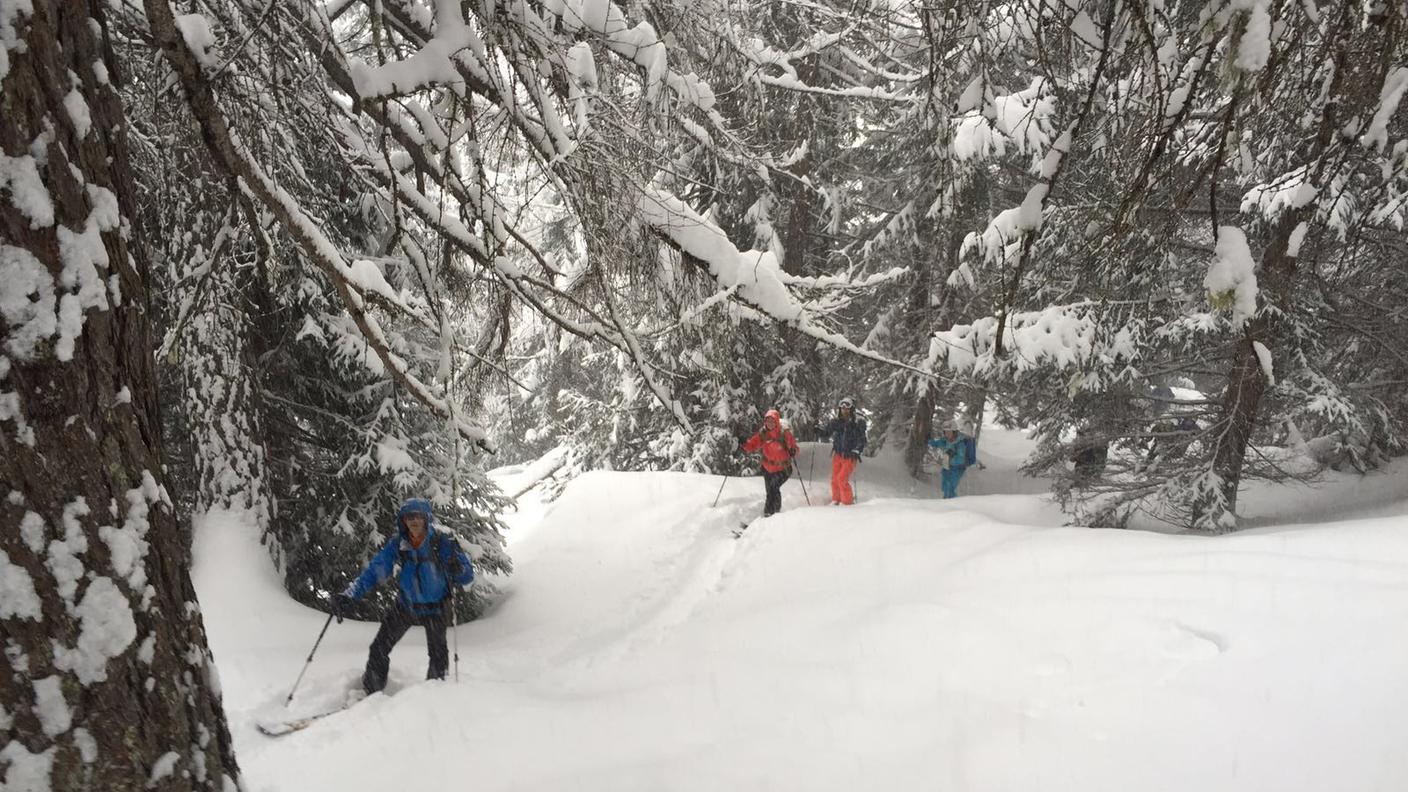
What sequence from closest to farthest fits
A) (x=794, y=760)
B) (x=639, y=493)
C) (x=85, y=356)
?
(x=85, y=356), (x=794, y=760), (x=639, y=493)

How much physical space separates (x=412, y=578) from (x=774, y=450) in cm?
608

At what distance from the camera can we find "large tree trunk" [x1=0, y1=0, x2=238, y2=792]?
1.70 m

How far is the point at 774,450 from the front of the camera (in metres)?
10.9

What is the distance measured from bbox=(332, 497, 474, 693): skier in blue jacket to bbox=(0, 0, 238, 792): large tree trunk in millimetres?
3760

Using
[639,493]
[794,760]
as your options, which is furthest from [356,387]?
[794,760]

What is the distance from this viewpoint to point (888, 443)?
19906 mm

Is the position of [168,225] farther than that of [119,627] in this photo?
Yes

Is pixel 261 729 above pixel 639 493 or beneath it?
beneath

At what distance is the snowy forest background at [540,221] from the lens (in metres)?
1.86

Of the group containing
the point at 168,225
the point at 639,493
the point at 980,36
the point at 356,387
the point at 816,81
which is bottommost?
the point at 639,493

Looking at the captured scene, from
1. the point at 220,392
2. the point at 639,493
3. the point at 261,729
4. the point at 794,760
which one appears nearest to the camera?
the point at 794,760

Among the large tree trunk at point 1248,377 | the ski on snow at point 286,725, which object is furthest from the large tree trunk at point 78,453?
the large tree trunk at point 1248,377

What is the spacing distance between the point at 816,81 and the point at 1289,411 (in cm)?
875

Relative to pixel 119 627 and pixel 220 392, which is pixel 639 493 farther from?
pixel 119 627
